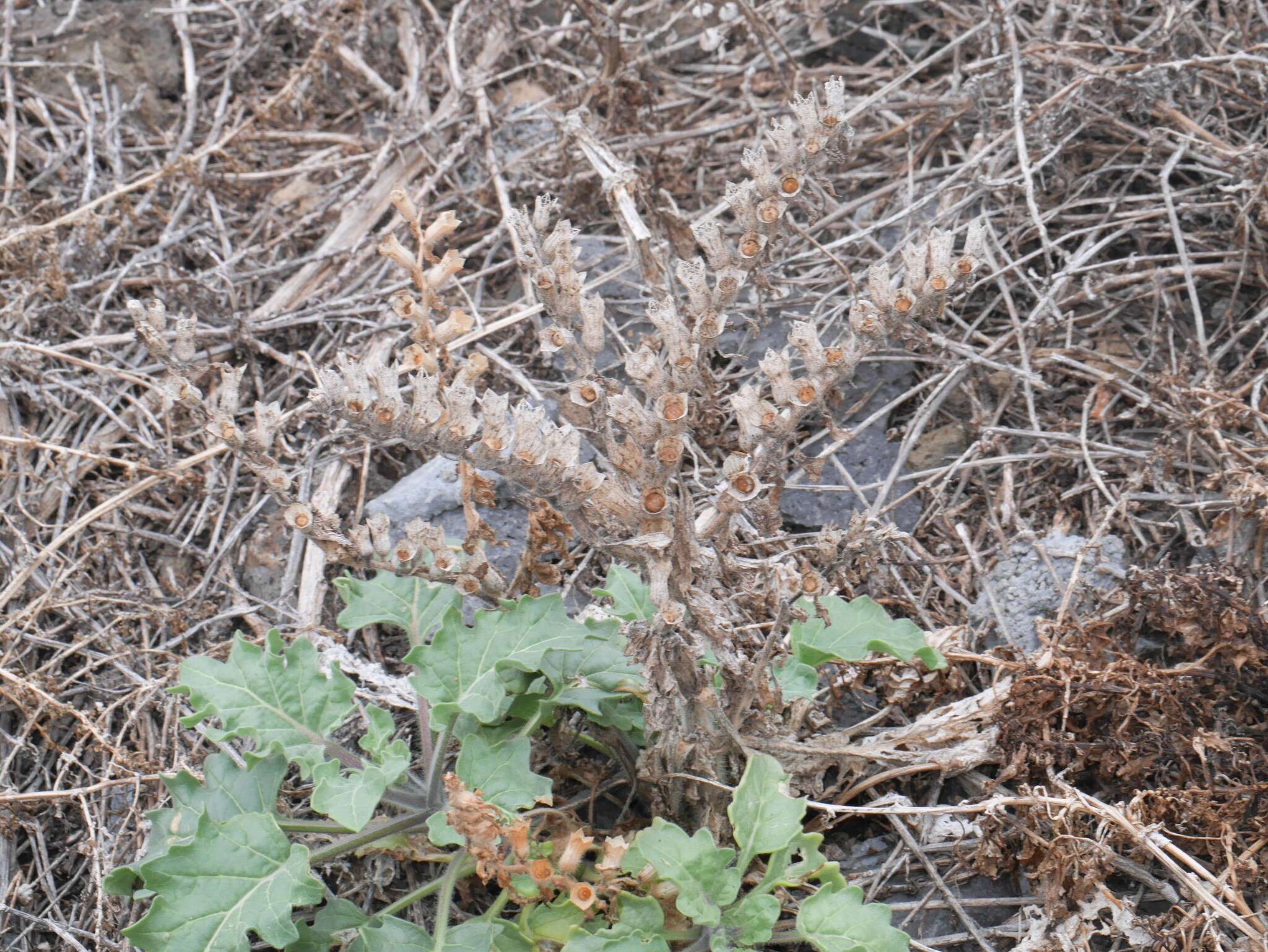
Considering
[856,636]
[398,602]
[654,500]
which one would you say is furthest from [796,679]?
[398,602]

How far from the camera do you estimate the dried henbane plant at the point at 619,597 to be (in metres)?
1.93

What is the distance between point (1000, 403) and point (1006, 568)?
591mm

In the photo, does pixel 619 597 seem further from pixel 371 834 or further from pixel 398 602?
pixel 371 834

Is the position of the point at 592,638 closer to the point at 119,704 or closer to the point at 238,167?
the point at 119,704

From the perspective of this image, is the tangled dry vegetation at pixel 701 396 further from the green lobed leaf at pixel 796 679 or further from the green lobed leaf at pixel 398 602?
the green lobed leaf at pixel 398 602

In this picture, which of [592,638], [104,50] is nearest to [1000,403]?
[592,638]

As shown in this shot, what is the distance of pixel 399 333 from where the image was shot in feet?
11.6

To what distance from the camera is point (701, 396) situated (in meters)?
2.83

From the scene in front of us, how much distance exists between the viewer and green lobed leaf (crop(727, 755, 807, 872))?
6.70 feet

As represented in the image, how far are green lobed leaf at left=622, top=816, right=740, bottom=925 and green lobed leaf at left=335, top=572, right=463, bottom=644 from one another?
0.68 meters

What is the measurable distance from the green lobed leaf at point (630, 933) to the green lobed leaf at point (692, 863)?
6 centimetres

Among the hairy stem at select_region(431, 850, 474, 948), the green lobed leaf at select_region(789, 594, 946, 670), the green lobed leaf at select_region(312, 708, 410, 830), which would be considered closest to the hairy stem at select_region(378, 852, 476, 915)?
the hairy stem at select_region(431, 850, 474, 948)

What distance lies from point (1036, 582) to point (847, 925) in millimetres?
1159

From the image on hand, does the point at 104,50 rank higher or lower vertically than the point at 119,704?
higher
